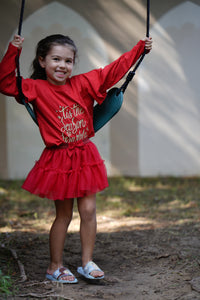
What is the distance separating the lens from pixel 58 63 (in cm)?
235

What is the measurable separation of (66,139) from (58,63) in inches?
17.5

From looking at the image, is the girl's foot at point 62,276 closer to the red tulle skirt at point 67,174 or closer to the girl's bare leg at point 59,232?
the girl's bare leg at point 59,232

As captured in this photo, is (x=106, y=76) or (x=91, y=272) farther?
(x=106, y=76)

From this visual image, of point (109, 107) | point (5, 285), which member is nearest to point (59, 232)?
point (5, 285)

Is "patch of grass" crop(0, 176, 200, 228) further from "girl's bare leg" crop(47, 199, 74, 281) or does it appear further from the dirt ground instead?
"girl's bare leg" crop(47, 199, 74, 281)

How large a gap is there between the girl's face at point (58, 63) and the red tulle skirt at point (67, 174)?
1.35 feet

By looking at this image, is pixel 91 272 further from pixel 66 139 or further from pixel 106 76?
pixel 106 76

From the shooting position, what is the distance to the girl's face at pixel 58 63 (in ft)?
7.70

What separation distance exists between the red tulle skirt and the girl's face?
411 millimetres

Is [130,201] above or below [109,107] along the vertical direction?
below

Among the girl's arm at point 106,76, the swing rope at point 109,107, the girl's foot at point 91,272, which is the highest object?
the girl's arm at point 106,76

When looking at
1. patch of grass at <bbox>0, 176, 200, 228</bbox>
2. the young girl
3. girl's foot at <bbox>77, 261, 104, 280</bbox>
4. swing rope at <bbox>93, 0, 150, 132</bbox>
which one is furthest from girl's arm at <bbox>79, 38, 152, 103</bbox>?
patch of grass at <bbox>0, 176, 200, 228</bbox>

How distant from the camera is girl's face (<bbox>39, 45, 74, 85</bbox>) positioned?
7.70 feet

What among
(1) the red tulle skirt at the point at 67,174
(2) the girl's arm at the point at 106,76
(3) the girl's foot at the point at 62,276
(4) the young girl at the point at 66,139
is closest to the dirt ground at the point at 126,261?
(3) the girl's foot at the point at 62,276
